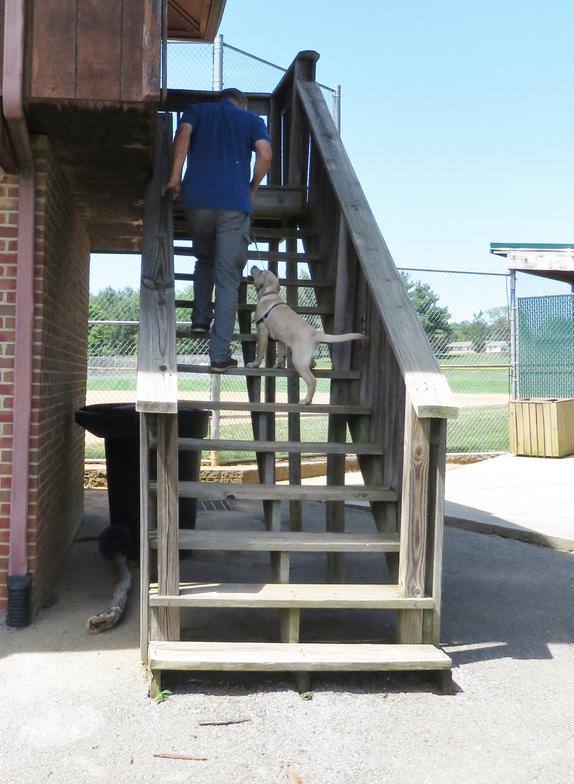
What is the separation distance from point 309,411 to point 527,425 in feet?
24.5

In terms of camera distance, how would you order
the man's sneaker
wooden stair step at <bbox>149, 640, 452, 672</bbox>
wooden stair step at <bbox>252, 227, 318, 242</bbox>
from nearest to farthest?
1. wooden stair step at <bbox>149, 640, 452, 672</bbox>
2. the man's sneaker
3. wooden stair step at <bbox>252, 227, 318, 242</bbox>

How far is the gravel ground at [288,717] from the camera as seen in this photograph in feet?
9.25

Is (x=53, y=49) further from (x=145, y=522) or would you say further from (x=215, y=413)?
(x=215, y=413)

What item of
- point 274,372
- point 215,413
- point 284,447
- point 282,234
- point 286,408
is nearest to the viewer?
point 284,447

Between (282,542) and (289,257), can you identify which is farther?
(289,257)

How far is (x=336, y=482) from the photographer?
18.1ft

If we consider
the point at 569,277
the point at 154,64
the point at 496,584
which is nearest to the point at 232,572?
the point at 496,584

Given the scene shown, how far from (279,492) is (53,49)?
2.57 m

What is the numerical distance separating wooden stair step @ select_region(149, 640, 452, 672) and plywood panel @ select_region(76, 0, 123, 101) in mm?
2712

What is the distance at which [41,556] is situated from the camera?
468cm

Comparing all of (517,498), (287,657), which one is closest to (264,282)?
(287,657)

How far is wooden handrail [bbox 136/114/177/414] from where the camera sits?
3574 mm

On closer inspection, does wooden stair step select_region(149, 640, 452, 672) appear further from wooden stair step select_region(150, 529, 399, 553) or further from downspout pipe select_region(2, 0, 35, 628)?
downspout pipe select_region(2, 0, 35, 628)

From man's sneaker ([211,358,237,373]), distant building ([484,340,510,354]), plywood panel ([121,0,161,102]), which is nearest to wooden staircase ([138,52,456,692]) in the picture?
man's sneaker ([211,358,237,373])
